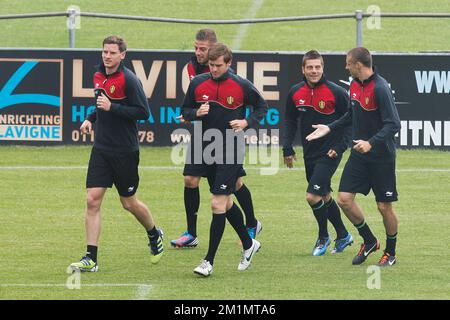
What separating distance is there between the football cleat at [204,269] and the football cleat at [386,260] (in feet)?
5.83

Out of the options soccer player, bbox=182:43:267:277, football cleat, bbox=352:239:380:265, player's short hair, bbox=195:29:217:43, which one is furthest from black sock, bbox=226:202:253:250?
player's short hair, bbox=195:29:217:43

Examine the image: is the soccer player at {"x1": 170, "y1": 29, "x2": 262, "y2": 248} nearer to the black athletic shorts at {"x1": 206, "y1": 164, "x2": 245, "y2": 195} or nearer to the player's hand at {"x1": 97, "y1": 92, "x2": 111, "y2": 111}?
the black athletic shorts at {"x1": 206, "y1": 164, "x2": 245, "y2": 195}

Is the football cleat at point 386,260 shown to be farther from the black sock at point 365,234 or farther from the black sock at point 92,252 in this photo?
the black sock at point 92,252

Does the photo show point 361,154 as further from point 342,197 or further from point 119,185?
point 119,185

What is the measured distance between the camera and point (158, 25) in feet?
102

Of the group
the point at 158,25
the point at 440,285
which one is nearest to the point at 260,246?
the point at 440,285

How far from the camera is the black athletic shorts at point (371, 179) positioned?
38.1ft

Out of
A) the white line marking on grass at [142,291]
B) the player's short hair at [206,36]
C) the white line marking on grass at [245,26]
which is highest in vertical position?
the white line marking on grass at [245,26]

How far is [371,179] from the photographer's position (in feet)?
38.5

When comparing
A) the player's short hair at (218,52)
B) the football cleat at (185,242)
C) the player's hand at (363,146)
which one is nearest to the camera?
the player's hand at (363,146)

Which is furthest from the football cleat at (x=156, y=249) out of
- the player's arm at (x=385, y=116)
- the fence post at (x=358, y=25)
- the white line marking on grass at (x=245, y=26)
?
the white line marking on grass at (x=245, y=26)

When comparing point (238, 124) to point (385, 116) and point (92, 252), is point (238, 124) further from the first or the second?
point (92, 252)

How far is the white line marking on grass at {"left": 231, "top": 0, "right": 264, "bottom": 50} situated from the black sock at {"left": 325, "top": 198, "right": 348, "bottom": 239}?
15.7m

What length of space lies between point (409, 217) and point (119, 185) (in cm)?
440
